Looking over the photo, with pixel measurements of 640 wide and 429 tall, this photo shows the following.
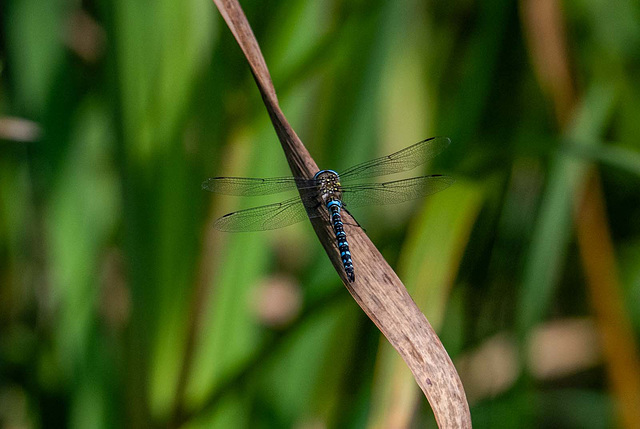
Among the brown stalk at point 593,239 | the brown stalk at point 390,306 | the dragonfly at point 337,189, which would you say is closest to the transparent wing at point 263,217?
the dragonfly at point 337,189

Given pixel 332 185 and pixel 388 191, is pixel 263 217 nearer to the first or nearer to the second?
pixel 332 185

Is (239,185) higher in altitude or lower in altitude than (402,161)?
lower

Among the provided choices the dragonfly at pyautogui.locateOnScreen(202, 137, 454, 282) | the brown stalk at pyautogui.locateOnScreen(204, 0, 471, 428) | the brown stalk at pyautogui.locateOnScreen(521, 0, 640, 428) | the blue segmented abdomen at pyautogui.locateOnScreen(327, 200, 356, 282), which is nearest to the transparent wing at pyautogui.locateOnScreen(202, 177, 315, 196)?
the dragonfly at pyautogui.locateOnScreen(202, 137, 454, 282)

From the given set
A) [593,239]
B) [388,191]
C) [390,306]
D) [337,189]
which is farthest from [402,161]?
[390,306]

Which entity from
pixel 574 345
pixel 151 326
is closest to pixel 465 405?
pixel 151 326

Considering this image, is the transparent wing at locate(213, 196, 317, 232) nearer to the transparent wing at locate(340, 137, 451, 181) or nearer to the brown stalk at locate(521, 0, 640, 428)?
the transparent wing at locate(340, 137, 451, 181)

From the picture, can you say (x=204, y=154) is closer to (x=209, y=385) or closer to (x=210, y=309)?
(x=210, y=309)
